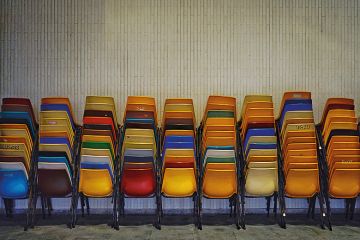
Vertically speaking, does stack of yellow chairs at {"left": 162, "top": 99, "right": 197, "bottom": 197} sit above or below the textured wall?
below

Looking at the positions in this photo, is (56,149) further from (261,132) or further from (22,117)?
(261,132)

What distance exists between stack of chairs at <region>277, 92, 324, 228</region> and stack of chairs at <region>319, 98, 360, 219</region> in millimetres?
203

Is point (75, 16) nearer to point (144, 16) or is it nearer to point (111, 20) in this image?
point (111, 20)

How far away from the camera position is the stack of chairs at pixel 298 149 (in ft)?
14.5

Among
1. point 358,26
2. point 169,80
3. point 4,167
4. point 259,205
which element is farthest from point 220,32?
point 4,167

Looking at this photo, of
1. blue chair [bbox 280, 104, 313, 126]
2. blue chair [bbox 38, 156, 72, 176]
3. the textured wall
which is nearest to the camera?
blue chair [bbox 38, 156, 72, 176]

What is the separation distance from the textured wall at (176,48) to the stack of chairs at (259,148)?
76cm

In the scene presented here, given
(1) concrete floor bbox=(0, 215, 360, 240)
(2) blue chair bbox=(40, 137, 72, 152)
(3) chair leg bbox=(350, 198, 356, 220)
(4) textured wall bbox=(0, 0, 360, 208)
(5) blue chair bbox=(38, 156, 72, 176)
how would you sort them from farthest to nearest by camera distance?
(4) textured wall bbox=(0, 0, 360, 208) → (3) chair leg bbox=(350, 198, 356, 220) → (2) blue chair bbox=(40, 137, 72, 152) → (5) blue chair bbox=(38, 156, 72, 176) → (1) concrete floor bbox=(0, 215, 360, 240)

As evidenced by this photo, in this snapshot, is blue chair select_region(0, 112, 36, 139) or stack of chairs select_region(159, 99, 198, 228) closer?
stack of chairs select_region(159, 99, 198, 228)

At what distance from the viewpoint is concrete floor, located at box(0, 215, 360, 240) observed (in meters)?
4.14

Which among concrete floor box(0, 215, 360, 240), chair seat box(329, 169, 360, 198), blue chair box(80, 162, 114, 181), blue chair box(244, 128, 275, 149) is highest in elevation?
blue chair box(244, 128, 275, 149)

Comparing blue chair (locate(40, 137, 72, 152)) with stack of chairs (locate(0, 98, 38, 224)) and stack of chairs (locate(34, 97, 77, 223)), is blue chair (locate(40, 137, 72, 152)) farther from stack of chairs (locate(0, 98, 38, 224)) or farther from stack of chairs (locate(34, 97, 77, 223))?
stack of chairs (locate(0, 98, 38, 224))

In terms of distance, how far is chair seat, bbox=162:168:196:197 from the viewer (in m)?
4.38

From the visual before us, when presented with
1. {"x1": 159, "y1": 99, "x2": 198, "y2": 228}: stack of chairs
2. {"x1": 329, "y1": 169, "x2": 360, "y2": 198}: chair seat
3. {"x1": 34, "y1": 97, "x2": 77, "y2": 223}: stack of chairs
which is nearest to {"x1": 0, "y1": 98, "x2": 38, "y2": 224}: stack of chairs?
{"x1": 34, "y1": 97, "x2": 77, "y2": 223}: stack of chairs
